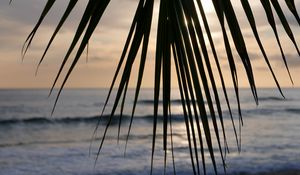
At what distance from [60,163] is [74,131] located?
38.8 feet

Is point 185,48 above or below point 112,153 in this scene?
above

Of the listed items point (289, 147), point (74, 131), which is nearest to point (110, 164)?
point (289, 147)

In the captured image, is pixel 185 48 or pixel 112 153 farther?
pixel 112 153

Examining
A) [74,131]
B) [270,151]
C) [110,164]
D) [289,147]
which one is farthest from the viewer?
[74,131]

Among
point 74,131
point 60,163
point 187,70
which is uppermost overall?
point 187,70

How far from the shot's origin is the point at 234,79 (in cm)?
77

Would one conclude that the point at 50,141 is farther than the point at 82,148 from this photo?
Yes

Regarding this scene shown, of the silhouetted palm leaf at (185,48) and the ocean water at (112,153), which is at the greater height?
the silhouetted palm leaf at (185,48)

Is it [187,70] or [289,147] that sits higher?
[187,70]

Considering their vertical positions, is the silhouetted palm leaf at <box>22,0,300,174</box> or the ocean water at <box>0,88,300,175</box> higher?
the silhouetted palm leaf at <box>22,0,300,174</box>

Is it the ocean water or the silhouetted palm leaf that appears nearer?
the silhouetted palm leaf

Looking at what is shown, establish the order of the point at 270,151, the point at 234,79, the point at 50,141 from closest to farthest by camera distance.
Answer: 1. the point at 234,79
2. the point at 270,151
3. the point at 50,141

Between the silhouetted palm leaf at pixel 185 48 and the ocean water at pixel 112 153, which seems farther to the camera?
the ocean water at pixel 112 153

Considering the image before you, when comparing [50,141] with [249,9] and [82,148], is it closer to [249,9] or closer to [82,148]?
[82,148]
